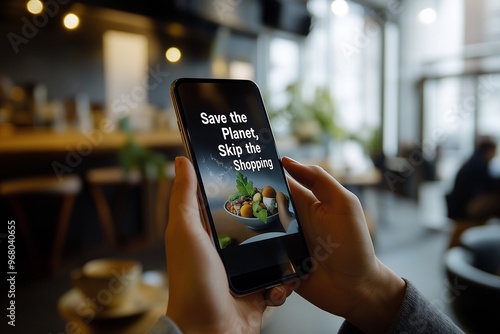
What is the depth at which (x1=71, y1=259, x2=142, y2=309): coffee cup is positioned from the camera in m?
0.81

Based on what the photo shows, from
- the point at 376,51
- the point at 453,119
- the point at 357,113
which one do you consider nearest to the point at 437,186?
the point at 453,119

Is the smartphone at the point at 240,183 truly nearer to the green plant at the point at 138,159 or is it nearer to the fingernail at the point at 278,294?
the fingernail at the point at 278,294

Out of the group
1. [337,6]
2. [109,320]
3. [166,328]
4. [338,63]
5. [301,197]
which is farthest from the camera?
[338,63]

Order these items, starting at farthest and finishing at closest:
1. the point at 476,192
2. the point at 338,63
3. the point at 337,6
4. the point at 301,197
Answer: the point at 338,63 < the point at 476,192 < the point at 337,6 < the point at 301,197

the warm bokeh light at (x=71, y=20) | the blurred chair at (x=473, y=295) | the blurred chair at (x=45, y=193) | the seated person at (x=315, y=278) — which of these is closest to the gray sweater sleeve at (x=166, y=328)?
the seated person at (x=315, y=278)

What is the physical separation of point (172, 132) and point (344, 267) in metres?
Result: 2.52

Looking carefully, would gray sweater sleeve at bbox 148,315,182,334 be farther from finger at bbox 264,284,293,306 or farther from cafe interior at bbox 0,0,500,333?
cafe interior at bbox 0,0,500,333

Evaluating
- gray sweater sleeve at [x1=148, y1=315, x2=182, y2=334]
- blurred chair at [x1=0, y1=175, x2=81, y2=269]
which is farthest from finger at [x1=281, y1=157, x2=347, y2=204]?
blurred chair at [x1=0, y1=175, x2=81, y2=269]

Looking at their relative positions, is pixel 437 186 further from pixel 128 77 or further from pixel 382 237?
pixel 128 77

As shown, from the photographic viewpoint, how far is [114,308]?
2.73 ft

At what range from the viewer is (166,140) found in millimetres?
2861

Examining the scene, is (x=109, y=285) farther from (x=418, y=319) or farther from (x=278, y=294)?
(x=418, y=319)

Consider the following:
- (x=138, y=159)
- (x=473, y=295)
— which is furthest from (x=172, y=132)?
(x=473, y=295)

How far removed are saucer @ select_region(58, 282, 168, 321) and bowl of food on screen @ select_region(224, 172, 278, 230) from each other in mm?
397
